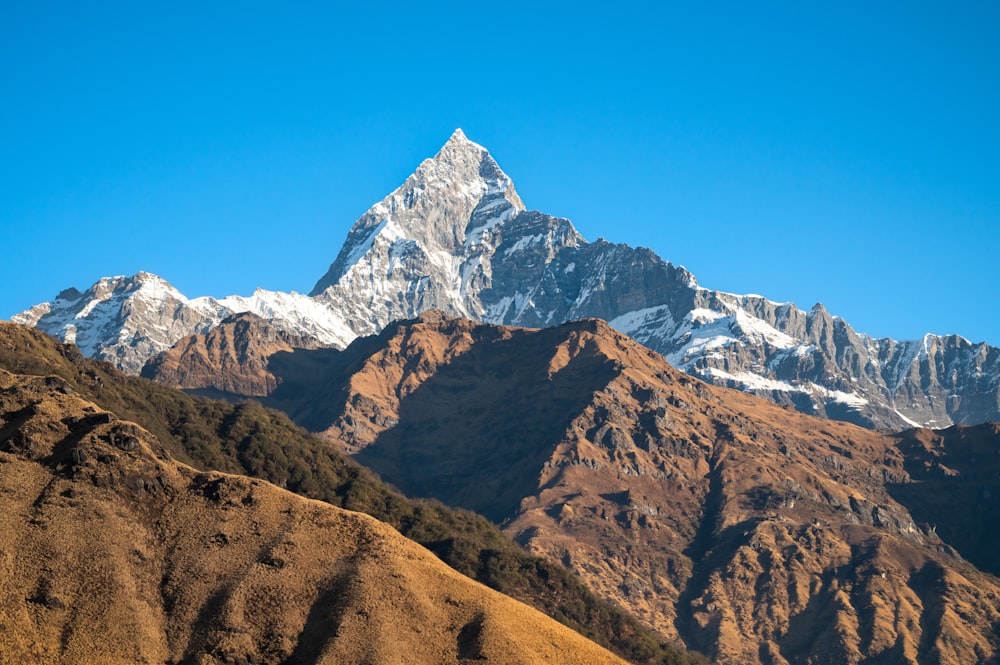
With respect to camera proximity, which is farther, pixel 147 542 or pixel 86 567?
pixel 147 542

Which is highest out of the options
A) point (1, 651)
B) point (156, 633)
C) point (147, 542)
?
point (147, 542)

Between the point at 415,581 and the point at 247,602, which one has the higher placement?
the point at 415,581

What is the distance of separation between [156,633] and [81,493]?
3105 centimetres

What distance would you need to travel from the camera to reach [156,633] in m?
176

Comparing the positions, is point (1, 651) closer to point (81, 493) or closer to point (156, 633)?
point (156, 633)

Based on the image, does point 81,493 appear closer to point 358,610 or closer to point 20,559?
point 20,559

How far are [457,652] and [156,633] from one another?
41.1 m

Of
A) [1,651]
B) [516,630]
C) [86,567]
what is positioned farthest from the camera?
[516,630]

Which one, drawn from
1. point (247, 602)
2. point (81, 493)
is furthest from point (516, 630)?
point (81, 493)

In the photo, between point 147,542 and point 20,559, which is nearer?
point 20,559

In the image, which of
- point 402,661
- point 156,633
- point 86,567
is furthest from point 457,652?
point 86,567

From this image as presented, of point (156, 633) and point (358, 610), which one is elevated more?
point (358, 610)

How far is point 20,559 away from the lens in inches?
6939

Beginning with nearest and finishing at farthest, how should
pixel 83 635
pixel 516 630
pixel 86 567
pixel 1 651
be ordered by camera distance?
pixel 1 651 < pixel 83 635 < pixel 86 567 < pixel 516 630
